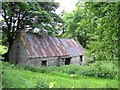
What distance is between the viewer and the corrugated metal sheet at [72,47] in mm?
9469

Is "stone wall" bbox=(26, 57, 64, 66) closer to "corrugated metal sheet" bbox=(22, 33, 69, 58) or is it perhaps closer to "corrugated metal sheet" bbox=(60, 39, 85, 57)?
"corrugated metal sheet" bbox=(22, 33, 69, 58)

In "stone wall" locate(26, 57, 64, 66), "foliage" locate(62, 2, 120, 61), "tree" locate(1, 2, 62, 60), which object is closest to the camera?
"foliage" locate(62, 2, 120, 61)

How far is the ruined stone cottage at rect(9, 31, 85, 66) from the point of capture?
744 cm

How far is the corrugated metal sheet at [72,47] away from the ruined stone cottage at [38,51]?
0.30 m

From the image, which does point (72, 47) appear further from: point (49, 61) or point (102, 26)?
point (102, 26)

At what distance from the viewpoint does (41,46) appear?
25.8ft

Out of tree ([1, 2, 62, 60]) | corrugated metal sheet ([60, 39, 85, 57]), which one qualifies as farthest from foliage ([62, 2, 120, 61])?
corrugated metal sheet ([60, 39, 85, 57])

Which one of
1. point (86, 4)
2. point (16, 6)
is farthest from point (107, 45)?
point (16, 6)

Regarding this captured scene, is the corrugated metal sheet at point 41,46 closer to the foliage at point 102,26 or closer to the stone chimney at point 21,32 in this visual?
the stone chimney at point 21,32

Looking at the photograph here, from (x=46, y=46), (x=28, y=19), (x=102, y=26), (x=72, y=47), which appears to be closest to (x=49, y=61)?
(x=46, y=46)

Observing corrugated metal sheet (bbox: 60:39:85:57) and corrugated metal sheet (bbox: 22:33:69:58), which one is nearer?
corrugated metal sheet (bbox: 22:33:69:58)

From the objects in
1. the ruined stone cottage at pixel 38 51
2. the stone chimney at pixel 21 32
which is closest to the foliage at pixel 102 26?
the ruined stone cottage at pixel 38 51

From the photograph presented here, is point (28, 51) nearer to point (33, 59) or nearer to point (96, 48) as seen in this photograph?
point (33, 59)

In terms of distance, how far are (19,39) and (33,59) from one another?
90cm
